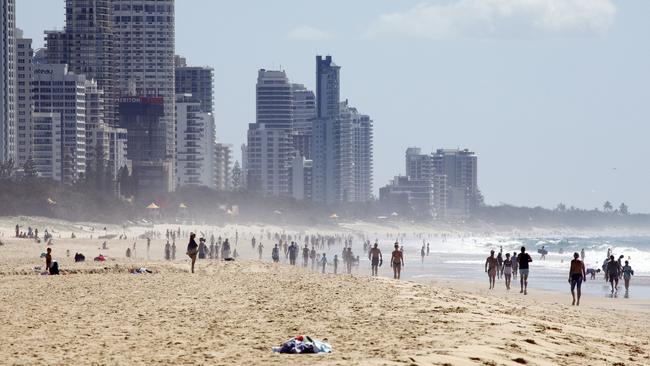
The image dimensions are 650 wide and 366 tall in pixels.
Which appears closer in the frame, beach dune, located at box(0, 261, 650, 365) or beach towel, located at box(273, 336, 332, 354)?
beach dune, located at box(0, 261, 650, 365)

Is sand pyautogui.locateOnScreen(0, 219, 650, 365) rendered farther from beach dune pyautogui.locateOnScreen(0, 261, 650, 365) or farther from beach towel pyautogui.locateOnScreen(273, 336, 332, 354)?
beach towel pyautogui.locateOnScreen(273, 336, 332, 354)

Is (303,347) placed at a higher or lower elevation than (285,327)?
higher

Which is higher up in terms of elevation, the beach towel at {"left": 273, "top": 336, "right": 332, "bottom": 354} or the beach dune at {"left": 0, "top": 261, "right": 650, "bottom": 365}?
the beach towel at {"left": 273, "top": 336, "right": 332, "bottom": 354}

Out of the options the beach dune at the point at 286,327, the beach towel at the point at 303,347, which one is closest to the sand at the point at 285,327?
the beach dune at the point at 286,327

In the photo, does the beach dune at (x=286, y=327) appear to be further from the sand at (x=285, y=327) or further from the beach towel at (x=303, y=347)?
the beach towel at (x=303, y=347)

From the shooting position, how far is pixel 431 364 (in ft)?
49.5

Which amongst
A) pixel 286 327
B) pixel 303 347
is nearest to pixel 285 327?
pixel 286 327

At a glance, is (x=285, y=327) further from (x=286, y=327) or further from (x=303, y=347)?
(x=303, y=347)

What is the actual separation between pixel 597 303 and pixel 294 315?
19273 millimetres

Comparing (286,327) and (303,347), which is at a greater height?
(303,347)

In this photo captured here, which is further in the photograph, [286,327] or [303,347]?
[286,327]

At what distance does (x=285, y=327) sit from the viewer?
20359mm

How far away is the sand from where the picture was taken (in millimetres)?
16578

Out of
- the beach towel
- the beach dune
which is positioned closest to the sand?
the beach dune
